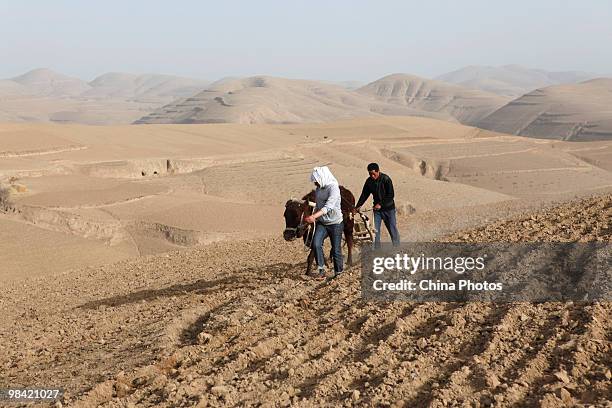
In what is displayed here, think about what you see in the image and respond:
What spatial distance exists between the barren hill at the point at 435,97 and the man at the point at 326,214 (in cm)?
13173

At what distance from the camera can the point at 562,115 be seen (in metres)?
106

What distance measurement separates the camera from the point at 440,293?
23.1ft

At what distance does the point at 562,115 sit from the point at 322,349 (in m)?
111

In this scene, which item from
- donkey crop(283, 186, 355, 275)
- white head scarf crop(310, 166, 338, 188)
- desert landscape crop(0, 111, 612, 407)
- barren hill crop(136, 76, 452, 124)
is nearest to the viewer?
desert landscape crop(0, 111, 612, 407)

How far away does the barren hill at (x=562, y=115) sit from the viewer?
93125 mm

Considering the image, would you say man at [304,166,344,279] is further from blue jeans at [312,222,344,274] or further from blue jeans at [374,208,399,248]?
blue jeans at [374,208,399,248]

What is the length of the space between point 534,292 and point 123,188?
23621 mm

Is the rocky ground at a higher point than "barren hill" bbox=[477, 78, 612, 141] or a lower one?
lower

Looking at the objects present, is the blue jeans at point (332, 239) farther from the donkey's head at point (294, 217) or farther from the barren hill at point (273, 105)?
the barren hill at point (273, 105)

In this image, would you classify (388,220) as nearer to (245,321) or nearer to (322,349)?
(245,321)

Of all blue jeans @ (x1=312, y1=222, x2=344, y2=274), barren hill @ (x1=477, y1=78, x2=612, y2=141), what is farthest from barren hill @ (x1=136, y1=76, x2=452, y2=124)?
blue jeans @ (x1=312, y1=222, x2=344, y2=274)

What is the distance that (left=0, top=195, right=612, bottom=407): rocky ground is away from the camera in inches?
192

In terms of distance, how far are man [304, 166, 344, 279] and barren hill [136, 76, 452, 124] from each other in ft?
331

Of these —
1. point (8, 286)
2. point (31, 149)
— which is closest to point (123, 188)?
point (31, 149)
